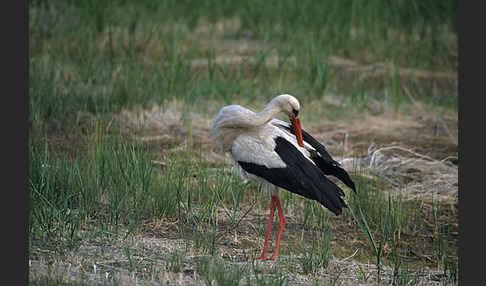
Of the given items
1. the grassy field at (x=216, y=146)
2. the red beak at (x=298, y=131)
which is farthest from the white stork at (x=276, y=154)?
the grassy field at (x=216, y=146)

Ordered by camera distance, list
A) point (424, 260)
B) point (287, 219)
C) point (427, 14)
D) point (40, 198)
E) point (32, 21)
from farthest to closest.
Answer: point (427, 14), point (32, 21), point (287, 219), point (424, 260), point (40, 198)

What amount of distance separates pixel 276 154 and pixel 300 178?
0.82ft

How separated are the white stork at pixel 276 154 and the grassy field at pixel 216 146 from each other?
0.37 m

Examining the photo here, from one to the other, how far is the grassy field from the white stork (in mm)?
371

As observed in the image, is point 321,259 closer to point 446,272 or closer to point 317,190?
point 317,190

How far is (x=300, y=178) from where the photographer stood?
4.44 m

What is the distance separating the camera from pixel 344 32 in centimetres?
1034

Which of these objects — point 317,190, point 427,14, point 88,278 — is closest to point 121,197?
point 88,278

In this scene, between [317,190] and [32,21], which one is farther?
[32,21]

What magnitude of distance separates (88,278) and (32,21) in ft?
22.4

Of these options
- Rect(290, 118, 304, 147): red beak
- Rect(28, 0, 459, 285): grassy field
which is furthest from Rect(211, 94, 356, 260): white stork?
Rect(28, 0, 459, 285): grassy field

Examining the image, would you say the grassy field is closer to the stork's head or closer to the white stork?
the white stork

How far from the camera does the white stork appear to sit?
4.44 meters

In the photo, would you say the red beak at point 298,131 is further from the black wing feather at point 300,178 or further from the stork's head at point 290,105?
the black wing feather at point 300,178
